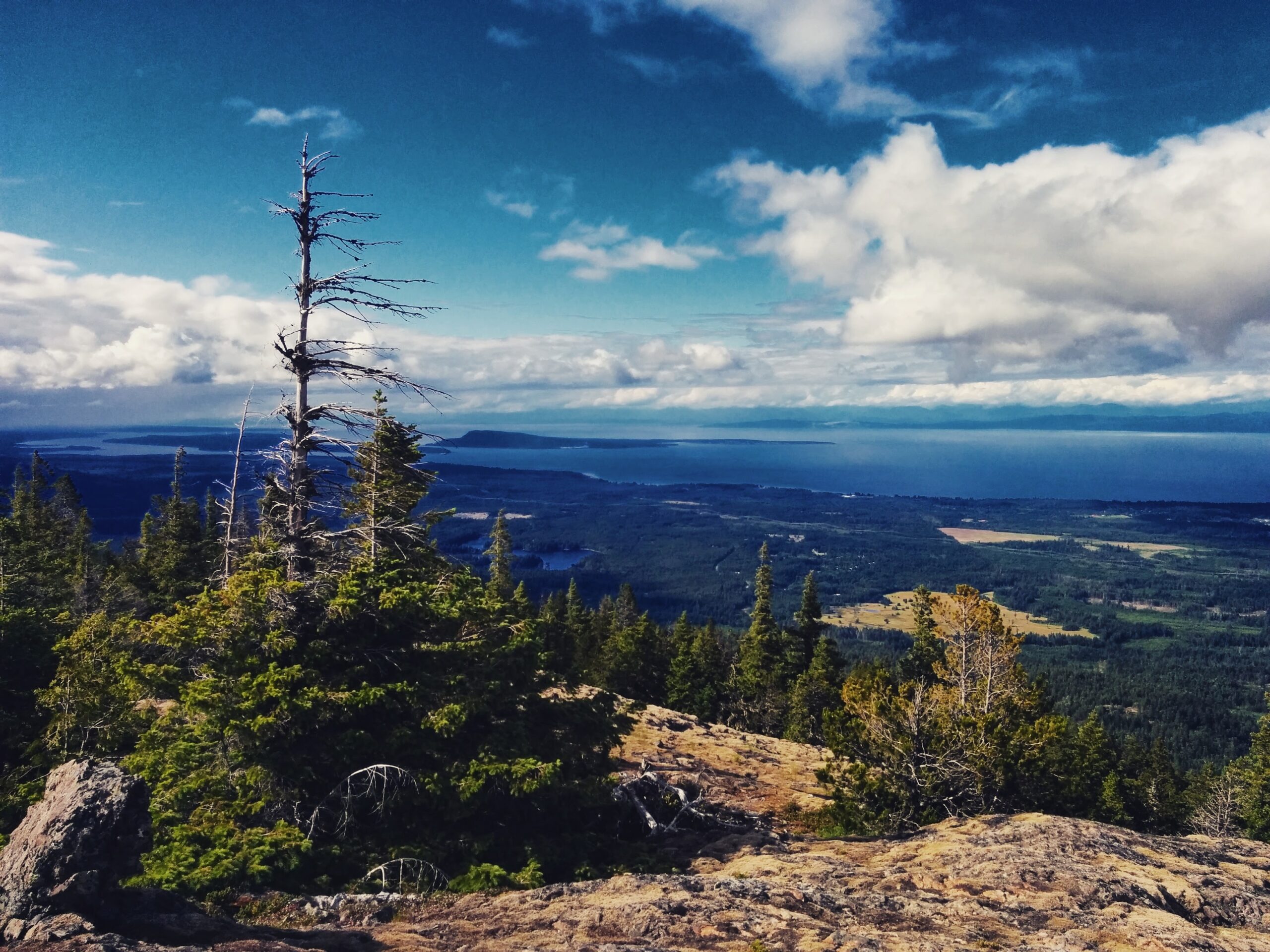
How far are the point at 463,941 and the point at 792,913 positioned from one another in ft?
14.4

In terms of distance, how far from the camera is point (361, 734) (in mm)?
11312

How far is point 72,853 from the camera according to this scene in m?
6.99

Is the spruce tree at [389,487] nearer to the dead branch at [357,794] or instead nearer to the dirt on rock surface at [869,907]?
the dead branch at [357,794]

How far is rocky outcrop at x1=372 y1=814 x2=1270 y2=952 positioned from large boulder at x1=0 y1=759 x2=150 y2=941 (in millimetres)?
3209

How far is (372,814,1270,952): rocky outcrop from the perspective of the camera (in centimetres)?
802

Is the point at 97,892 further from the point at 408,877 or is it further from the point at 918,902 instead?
the point at 918,902

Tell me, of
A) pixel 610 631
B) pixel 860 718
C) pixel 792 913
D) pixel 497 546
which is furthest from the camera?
pixel 610 631

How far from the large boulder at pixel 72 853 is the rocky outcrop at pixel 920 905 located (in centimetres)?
321

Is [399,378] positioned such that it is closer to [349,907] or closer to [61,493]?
[349,907]

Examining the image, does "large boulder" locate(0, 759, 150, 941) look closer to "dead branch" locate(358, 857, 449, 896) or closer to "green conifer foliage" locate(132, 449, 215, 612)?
"dead branch" locate(358, 857, 449, 896)

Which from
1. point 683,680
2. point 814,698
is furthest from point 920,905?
point 683,680

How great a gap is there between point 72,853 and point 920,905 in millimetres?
10769

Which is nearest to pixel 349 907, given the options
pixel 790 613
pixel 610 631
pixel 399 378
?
pixel 399 378

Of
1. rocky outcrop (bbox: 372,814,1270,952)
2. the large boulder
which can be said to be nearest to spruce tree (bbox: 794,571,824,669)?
rocky outcrop (bbox: 372,814,1270,952)
